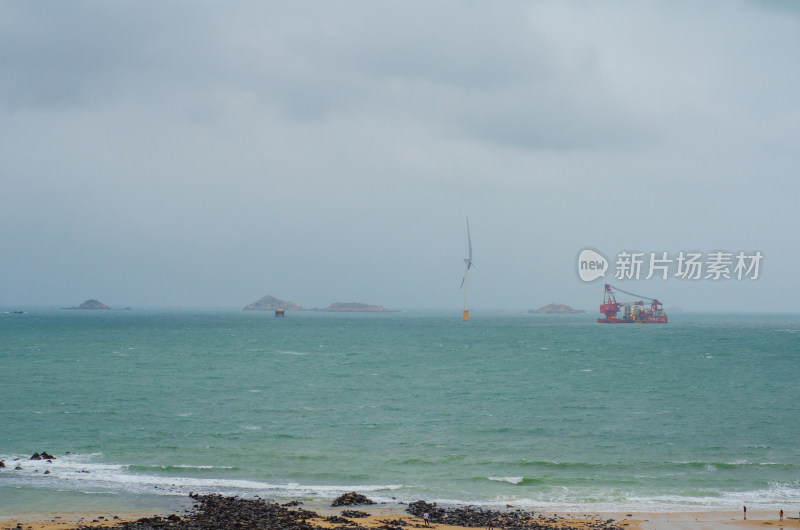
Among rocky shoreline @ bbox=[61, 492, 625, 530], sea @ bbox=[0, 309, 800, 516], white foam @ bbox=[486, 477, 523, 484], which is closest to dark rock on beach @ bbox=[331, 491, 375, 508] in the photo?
rocky shoreline @ bbox=[61, 492, 625, 530]

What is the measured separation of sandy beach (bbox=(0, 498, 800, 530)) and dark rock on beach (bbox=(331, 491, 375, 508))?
57 cm

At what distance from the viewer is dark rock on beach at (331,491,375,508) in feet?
119

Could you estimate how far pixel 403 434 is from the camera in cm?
5644

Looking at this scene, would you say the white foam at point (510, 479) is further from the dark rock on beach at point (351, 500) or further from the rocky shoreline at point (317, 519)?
the dark rock on beach at point (351, 500)

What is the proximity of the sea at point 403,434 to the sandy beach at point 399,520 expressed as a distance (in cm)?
171

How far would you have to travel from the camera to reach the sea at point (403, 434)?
39.7 metres

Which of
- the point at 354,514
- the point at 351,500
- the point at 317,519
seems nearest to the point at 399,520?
the point at 354,514

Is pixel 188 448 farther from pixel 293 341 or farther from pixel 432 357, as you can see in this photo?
pixel 293 341

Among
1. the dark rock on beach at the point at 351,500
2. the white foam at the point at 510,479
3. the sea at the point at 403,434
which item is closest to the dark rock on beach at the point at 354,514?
the dark rock on beach at the point at 351,500

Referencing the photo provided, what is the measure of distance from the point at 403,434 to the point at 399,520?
2387cm

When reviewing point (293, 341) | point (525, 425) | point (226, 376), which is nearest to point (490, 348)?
point (293, 341)

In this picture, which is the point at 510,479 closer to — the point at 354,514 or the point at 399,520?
the point at 399,520

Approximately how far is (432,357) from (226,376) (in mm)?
45823

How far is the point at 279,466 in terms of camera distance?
45.2 meters
